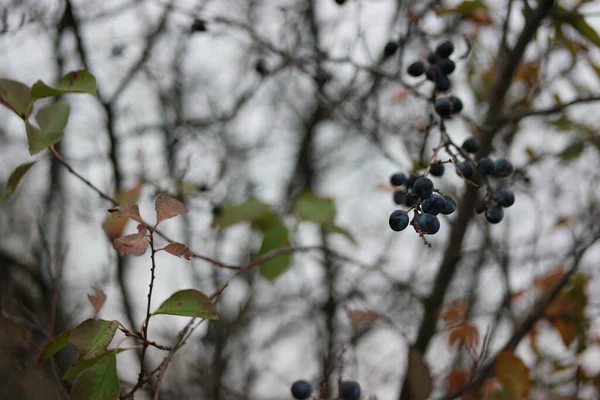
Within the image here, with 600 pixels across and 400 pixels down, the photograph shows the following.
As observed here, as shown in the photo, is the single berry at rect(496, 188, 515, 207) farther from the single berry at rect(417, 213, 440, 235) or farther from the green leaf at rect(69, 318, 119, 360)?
the green leaf at rect(69, 318, 119, 360)

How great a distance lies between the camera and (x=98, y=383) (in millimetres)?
820

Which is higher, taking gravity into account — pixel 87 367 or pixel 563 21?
pixel 563 21

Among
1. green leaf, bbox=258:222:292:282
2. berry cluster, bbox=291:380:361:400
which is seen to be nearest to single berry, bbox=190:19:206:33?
green leaf, bbox=258:222:292:282

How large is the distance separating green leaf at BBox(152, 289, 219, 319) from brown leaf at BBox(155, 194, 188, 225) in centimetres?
14

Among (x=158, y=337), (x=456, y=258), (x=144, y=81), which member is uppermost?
(x=144, y=81)

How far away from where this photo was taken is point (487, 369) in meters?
1.51

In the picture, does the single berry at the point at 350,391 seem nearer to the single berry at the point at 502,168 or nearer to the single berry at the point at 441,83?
the single berry at the point at 502,168

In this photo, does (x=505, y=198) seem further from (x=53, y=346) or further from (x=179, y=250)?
(x=53, y=346)

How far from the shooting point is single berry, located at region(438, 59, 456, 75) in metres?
1.22

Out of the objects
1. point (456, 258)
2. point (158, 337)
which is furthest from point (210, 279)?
point (456, 258)

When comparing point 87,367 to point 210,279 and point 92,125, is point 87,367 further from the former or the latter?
point 92,125

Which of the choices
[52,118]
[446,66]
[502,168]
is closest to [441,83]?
[446,66]

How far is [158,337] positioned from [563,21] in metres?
2.74

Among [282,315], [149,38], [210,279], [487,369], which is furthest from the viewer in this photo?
[282,315]
